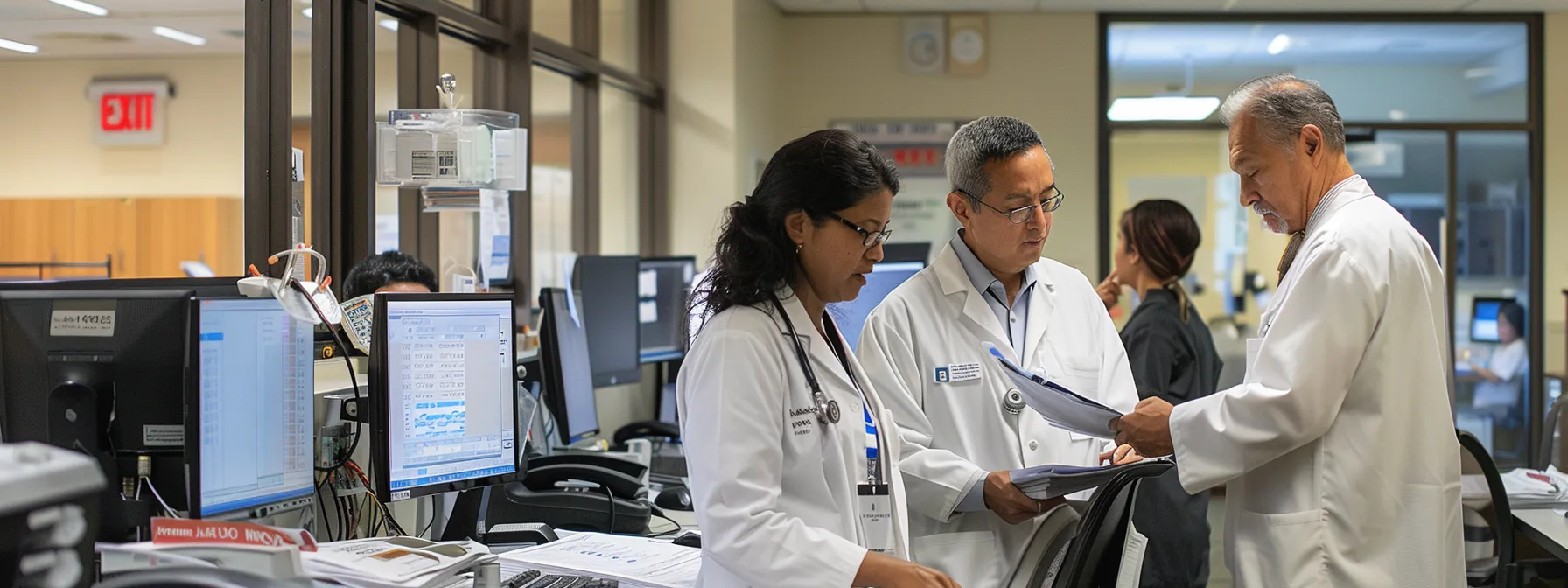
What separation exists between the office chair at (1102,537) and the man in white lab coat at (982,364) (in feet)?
0.46

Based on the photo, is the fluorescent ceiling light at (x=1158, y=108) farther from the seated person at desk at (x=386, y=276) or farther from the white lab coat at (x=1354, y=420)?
the white lab coat at (x=1354, y=420)

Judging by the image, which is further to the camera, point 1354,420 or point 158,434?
point 1354,420

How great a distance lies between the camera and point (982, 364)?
208cm

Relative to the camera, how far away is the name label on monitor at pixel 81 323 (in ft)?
5.20

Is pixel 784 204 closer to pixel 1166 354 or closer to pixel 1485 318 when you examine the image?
pixel 1166 354

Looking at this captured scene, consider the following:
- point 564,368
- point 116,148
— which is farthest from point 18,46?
point 116,148

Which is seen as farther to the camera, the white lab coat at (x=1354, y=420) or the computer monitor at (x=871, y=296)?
the computer monitor at (x=871, y=296)

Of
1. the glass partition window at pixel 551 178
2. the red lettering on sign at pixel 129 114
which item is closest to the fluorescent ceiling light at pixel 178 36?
the red lettering on sign at pixel 129 114

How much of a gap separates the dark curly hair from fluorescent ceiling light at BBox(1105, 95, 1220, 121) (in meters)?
5.67

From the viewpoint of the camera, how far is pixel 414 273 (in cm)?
293

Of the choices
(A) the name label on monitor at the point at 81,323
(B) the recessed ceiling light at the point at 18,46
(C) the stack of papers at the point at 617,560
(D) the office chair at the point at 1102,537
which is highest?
(B) the recessed ceiling light at the point at 18,46

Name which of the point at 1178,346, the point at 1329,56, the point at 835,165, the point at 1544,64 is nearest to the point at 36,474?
the point at 835,165

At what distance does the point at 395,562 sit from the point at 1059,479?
3.19 feet

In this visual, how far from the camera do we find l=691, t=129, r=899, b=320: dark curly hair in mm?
1537
